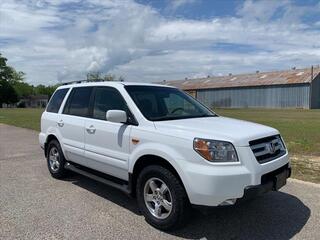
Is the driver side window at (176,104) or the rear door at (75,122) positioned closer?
the driver side window at (176,104)

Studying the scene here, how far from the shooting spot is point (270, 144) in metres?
4.93

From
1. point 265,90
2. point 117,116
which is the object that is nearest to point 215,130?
point 117,116

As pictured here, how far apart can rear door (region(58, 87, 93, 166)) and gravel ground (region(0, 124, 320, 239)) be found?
2.10 feet

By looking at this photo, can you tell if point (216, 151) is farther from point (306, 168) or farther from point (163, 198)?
point (306, 168)

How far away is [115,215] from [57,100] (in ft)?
10.2

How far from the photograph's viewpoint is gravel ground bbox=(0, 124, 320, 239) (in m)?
4.64

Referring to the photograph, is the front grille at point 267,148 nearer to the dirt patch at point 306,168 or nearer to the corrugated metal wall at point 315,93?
the dirt patch at point 306,168

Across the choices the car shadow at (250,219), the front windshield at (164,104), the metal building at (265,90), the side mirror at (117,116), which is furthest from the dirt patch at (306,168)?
the metal building at (265,90)

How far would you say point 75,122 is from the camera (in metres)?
6.52

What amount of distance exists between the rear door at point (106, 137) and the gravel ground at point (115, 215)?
581mm

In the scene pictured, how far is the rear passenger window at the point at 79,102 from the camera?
6.43 meters

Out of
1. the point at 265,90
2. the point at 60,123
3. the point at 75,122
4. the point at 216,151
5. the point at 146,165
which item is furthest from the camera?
the point at 265,90

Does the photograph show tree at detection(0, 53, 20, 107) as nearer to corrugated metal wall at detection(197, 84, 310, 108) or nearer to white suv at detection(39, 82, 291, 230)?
corrugated metal wall at detection(197, 84, 310, 108)

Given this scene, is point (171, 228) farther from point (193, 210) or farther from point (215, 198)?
point (215, 198)
